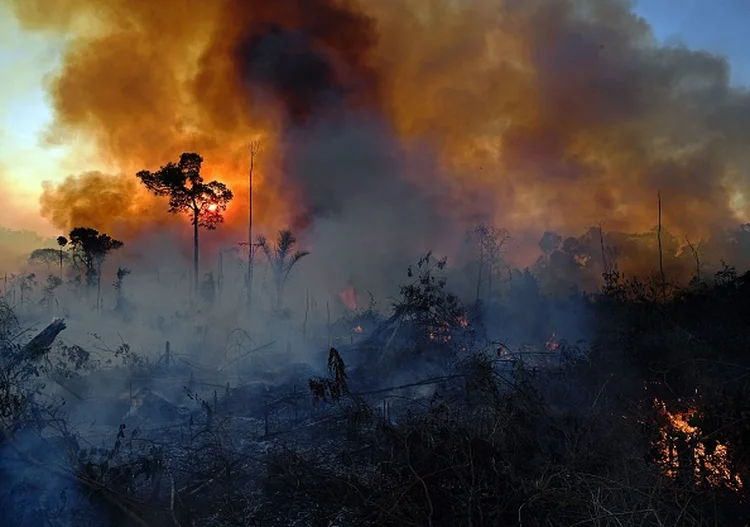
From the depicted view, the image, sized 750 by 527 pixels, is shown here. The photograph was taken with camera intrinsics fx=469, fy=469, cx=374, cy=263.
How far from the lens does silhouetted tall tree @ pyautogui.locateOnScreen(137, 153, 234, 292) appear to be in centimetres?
2841

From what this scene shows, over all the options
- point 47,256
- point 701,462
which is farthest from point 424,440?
point 47,256

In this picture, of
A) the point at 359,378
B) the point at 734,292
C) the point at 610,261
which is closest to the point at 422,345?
the point at 359,378

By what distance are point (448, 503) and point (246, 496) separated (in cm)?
338

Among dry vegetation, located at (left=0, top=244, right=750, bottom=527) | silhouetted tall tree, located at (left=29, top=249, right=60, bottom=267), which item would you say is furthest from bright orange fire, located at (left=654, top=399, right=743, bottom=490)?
silhouetted tall tree, located at (left=29, top=249, right=60, bottom=267)

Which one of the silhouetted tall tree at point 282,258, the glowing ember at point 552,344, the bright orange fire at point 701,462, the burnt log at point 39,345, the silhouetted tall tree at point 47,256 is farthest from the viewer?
the silhouetted tall tree at point 47,256

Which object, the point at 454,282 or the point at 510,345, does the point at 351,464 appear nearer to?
the point at 510,345

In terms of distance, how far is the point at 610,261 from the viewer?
4441 centimetres

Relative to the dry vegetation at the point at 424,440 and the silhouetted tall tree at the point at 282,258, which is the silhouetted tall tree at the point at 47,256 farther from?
the dry vegetation at the point at 424,440

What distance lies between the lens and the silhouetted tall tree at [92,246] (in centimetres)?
3422

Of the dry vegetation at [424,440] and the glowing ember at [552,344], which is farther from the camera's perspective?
the glowing ember at [552,344]

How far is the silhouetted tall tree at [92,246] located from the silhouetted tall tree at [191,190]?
30.3ft

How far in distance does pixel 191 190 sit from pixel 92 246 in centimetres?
1161

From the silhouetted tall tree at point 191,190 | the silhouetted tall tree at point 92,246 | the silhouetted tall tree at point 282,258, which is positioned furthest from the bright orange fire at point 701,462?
the silhouetted tall tree at point 92,246

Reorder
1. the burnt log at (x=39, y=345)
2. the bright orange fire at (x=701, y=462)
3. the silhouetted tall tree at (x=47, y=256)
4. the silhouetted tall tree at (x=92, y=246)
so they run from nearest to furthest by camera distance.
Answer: the bright orange fire at (x=701, y=462), the burnt log at (x=39, y=345), the silhouetted tall tree at (x=92, y=246), the silhouetted tall tree at (x=47, y=256)
